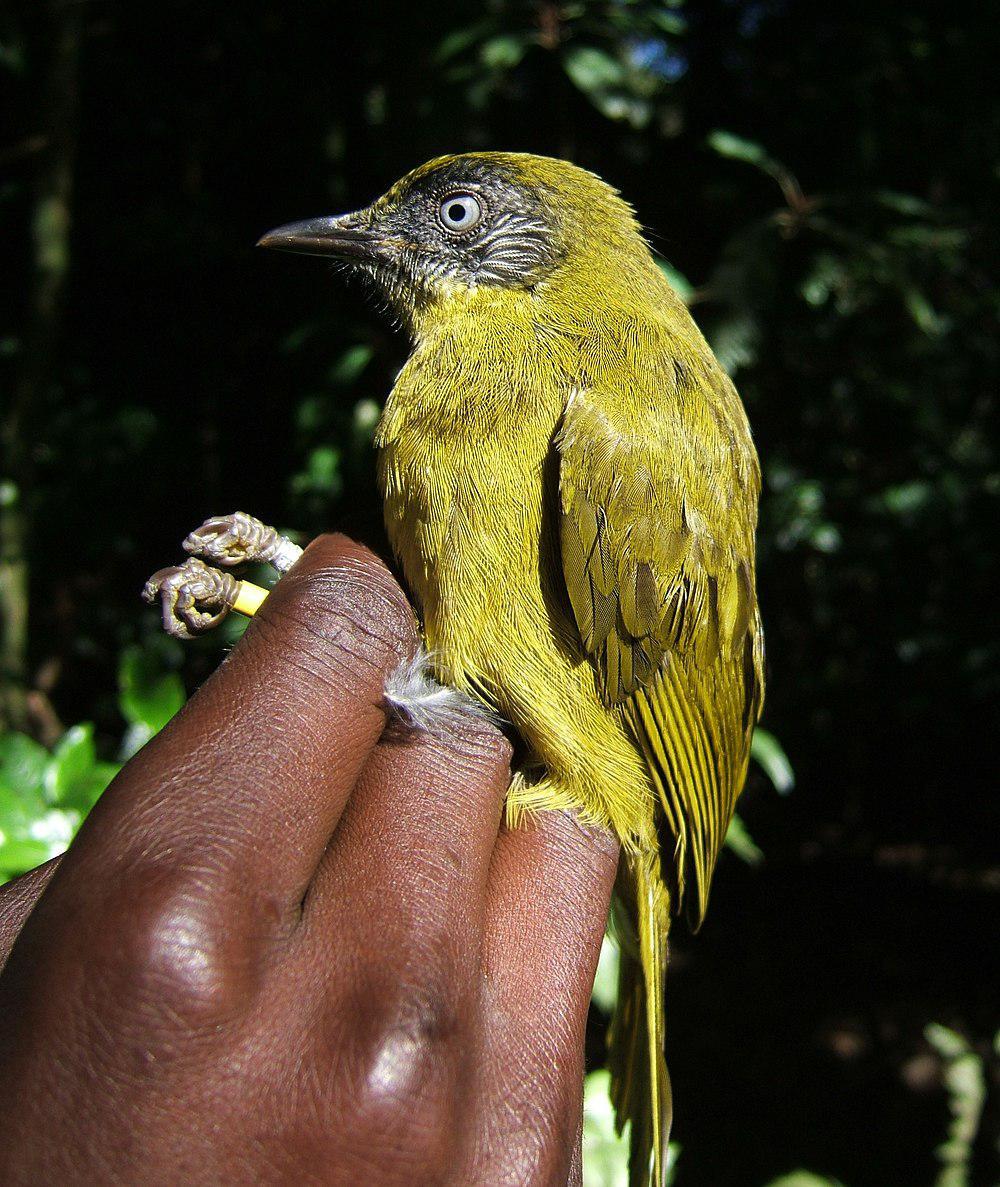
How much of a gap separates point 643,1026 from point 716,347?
1.92 meters

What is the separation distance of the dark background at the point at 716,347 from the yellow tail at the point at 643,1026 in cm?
57

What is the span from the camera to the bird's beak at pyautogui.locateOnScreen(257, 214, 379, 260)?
2246 mm

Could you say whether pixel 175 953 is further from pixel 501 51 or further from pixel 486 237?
pixel 501 51

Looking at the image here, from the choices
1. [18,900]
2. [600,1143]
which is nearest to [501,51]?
[18,900]

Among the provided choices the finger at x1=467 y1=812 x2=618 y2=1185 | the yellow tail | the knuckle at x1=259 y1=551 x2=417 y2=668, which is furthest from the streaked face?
the yellow tail

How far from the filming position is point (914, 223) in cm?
362

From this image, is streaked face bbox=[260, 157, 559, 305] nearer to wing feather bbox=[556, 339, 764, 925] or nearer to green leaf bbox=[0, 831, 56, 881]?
wing feather bbox=[556, 339, 764, 925]

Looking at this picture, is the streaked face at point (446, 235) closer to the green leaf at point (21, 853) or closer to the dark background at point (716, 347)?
the dark background at point (716, 347)

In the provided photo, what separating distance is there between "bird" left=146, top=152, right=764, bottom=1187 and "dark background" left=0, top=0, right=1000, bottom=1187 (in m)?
0.34

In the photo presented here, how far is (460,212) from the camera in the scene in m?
2.15

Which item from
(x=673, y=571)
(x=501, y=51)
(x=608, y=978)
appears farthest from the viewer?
(x=501, y=51)

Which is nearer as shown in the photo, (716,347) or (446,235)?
(446,235)

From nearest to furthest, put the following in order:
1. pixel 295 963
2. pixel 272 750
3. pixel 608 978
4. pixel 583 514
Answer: pixel 295 963
pixel 272 750
pixel 583 514
pixel 608 978

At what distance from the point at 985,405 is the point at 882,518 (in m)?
0.95
